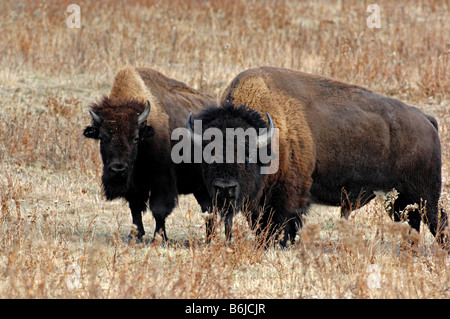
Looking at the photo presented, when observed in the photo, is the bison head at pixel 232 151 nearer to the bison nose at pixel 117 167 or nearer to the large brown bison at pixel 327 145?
the large brown bison at pixel 327 145

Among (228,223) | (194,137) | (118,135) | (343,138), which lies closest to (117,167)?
(118,135)

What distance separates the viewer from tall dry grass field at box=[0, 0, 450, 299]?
184 inches

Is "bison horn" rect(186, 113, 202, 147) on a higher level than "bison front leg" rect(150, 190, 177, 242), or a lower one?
higher

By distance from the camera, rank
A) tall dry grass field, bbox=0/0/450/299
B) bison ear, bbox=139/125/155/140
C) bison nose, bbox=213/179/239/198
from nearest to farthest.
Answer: tall dry grass field, bbox=0/0/450/299
bison nose, bbox=213/179/239/198
bison ear, bbox=139/125/155/140

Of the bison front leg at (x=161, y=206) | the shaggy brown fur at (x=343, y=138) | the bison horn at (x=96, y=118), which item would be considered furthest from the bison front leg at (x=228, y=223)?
the bison horn at (x=96, y=118)

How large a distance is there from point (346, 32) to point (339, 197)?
1043 centimetres

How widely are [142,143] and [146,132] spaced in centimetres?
23

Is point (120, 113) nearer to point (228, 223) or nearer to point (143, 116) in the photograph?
point (143, 116)

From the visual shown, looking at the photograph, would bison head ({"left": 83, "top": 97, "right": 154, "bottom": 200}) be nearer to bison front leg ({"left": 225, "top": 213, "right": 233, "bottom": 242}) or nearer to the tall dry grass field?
the tall dry grass field

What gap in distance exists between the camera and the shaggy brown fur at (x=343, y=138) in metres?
6.72

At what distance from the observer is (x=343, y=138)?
6984mm

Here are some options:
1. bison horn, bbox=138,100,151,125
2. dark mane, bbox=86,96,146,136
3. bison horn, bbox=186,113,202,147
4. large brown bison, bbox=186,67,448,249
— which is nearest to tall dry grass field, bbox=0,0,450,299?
large brown bison, bbox=186,67,448,249

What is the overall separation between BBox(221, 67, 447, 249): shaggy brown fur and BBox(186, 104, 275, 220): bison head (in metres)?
0.42

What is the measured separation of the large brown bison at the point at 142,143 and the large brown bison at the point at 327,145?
94 cm
